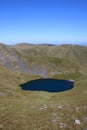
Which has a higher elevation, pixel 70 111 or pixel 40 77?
pixel 70 111

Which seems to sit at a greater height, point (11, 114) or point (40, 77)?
point (11, 114)

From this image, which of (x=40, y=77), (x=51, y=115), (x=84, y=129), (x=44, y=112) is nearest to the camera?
(x=84, y=129)

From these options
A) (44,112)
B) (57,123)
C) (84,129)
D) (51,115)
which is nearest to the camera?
(84,129)

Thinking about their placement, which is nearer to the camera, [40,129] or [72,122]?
[40,129]

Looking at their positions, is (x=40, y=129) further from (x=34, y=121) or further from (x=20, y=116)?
(x=20, y=116)

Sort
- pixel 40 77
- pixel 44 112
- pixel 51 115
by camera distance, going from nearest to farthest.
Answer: pixel 51 115 → pixel 44 112 → pixel 40 77

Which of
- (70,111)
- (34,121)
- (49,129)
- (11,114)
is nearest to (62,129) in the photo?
(49,129)

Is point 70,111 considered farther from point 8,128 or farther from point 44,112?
point 8,128

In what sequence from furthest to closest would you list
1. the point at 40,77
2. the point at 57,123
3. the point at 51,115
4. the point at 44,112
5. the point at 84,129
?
the point at 40,77 < the point at 44,112 < the point at 51,115 < the point at 57,123 < the point at 84,129

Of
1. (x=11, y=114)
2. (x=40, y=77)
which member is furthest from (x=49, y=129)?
(x=40, y=77)
